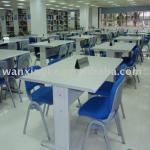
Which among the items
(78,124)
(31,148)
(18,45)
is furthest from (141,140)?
(18,45)

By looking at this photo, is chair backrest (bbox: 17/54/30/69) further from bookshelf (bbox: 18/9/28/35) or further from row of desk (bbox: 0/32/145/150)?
bookshelf (bbox: 18/9/28/35)

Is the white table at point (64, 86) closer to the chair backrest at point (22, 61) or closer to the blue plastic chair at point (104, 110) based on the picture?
the blue plastic chair at point (104, 110)

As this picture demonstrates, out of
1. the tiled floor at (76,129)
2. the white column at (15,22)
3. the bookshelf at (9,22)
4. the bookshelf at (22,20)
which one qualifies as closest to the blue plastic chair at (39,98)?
the tiled floor at (76,129)

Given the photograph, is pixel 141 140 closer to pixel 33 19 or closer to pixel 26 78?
pixel 26 78

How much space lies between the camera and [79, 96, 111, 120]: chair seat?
2.05 m

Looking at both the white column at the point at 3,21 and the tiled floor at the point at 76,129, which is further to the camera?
the white column at the point at 3,21

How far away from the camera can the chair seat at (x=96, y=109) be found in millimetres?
2053

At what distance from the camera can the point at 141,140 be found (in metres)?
2.51

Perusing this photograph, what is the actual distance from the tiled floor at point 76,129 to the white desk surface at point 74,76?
2.60 feet

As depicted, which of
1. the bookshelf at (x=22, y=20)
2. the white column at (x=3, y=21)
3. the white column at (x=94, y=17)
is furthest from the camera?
the white column at (x=94, y=17)

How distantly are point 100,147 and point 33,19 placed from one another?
8467 millimetres

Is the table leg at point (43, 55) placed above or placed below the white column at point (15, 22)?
below

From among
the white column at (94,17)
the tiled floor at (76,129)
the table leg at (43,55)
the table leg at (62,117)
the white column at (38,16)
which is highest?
the white column at (94,17)

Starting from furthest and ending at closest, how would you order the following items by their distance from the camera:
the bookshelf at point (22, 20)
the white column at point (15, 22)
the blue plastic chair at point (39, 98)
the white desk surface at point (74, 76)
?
the bookshelf at point (22, 20)
the white column at point (15, 22)
the blue plastic chair at point (39, 98)
the white desk surface at point (74, 76)
